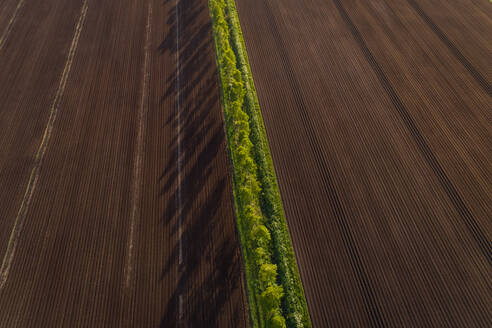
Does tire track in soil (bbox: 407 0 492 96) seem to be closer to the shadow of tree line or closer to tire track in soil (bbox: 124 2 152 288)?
the shadow of tree line

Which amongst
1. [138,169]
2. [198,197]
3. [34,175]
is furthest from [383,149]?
[34,175]

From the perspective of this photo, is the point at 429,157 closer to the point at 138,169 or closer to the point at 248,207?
the point at 248,207

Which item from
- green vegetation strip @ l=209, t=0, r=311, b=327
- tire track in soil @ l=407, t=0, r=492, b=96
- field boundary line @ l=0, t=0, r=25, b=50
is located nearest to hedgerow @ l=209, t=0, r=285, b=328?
green vegetation strip @ l=209, t=0, r=311, b=327

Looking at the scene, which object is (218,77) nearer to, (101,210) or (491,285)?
(101,210)

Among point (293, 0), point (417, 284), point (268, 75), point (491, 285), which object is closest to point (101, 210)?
point (268, 75)

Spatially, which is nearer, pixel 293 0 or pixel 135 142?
pixel 135 142

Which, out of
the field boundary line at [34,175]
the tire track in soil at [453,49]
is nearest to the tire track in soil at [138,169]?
the field boundary line at [34,175]
